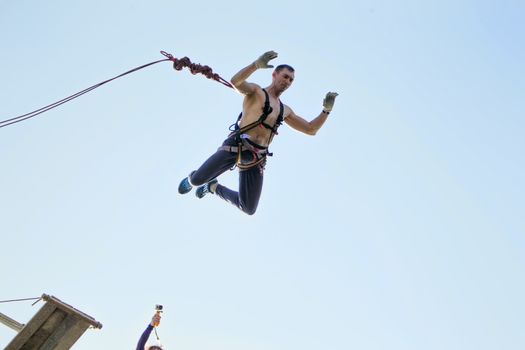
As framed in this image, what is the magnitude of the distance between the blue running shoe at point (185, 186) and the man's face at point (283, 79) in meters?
2.14

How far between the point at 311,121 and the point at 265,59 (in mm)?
1908

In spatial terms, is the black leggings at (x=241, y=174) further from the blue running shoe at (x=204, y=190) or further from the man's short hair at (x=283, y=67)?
the man's short hair at (x=283, y=67)

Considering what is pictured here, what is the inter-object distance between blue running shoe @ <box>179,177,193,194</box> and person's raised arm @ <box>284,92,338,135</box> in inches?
73.5

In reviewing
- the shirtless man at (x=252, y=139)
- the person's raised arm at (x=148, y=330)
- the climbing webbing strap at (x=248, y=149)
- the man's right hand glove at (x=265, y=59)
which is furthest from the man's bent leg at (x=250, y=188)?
the person's raised arm at (x=148, y=330)

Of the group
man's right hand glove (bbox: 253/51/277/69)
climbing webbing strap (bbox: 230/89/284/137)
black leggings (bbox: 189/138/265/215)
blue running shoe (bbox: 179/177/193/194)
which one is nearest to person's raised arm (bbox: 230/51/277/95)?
man's right hand glove (bbox: 253/51/277/69)

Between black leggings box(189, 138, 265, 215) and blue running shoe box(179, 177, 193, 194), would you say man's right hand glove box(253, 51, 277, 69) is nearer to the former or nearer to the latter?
black leggings box(189, 138, 265, 215)

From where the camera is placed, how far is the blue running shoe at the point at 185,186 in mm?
8541

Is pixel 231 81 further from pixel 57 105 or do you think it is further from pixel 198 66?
pixel 57 105

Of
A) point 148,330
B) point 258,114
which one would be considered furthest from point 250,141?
point 148,330

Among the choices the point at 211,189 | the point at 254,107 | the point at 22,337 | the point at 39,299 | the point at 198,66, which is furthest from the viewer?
the point at 211,189

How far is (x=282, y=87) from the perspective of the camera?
25.4 feet

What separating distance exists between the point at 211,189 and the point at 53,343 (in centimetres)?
492

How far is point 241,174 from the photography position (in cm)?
800

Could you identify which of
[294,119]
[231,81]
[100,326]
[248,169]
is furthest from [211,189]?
[100,326]
